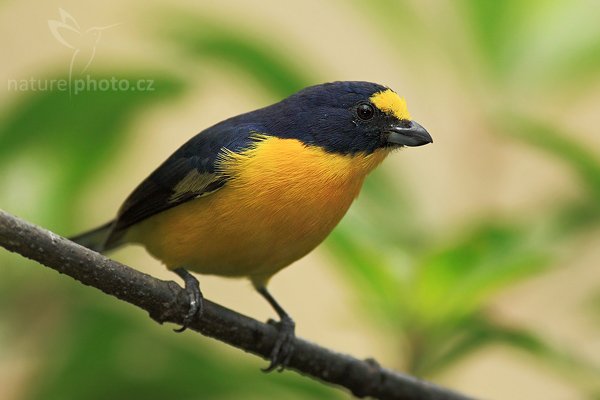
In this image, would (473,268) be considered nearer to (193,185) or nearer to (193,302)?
(193,302)

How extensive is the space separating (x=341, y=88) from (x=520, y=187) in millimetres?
3286

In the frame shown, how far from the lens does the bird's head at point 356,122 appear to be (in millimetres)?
3172

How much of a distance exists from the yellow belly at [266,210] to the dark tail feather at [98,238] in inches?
15.3

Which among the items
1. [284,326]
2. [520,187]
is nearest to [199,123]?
[520,187]

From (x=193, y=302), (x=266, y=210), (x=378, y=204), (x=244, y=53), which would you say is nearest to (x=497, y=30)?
(x=378, y=204)

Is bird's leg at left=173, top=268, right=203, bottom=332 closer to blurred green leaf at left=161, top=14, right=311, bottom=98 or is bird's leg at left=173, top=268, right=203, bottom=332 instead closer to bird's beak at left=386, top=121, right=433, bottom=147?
blurred green leaf at left=161, top=14, right=311, bottom=98

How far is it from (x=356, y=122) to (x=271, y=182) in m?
0.37

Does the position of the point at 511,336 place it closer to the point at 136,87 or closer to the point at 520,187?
the point at 136,87

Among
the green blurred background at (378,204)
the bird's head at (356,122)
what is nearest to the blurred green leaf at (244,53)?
the green blurred background at (378,204)

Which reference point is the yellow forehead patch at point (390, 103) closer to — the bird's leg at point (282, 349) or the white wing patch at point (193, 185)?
the white wing patch at point (193, 185)

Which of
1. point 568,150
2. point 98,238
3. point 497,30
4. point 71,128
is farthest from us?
point 98,238

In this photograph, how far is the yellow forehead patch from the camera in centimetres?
317

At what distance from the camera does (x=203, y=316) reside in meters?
2.76

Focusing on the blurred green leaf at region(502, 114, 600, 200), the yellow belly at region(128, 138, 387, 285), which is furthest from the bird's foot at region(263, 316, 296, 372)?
the blurred green leaf at region(502, 114, 600, 200)
